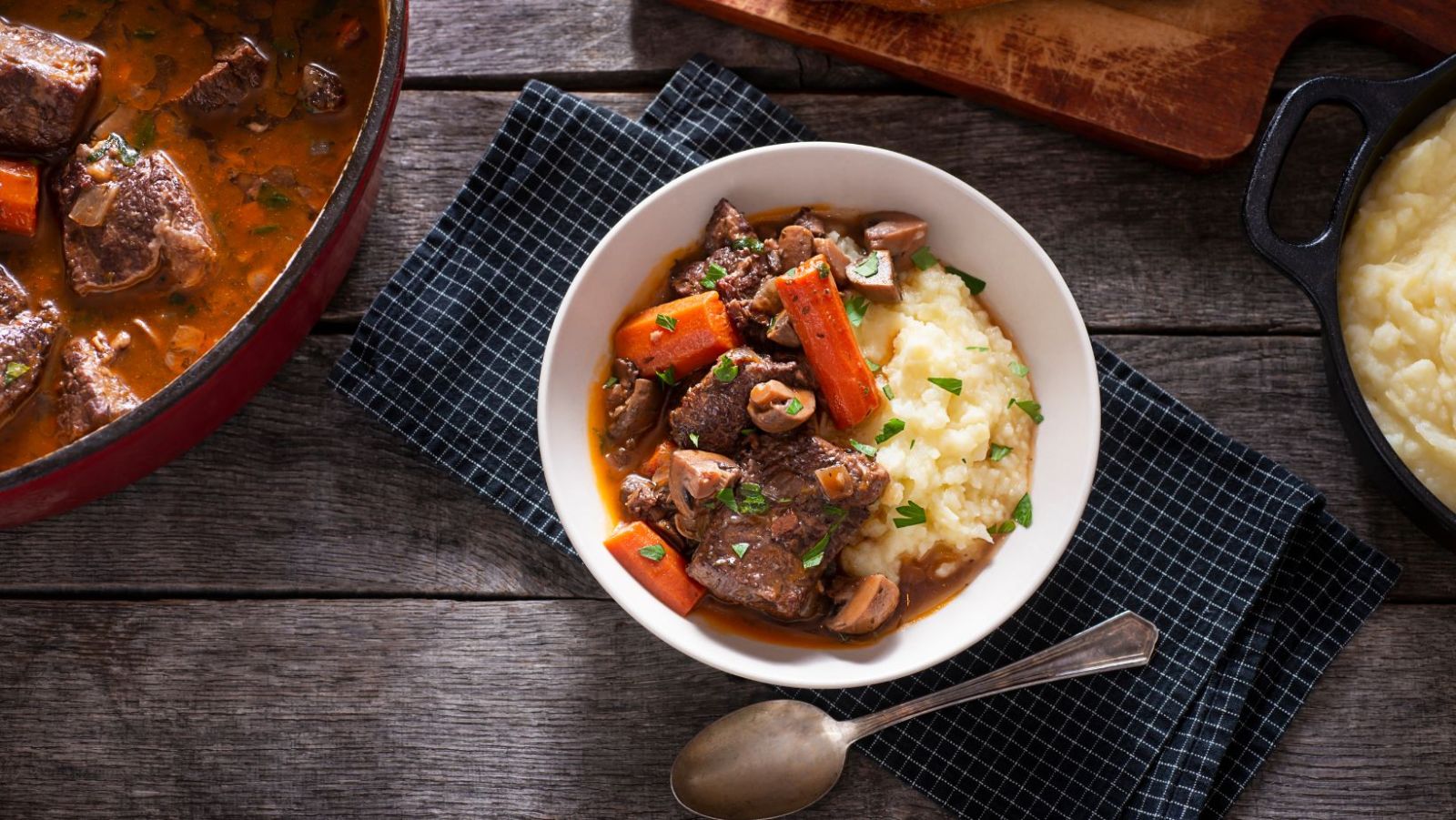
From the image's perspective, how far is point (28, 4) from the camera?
11.2 ft

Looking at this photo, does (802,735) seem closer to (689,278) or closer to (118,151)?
(689,278)

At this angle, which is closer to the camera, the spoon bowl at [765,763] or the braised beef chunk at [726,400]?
the braised beef chunk at [726,400]

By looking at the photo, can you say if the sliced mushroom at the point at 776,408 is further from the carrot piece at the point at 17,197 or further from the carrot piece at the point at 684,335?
the carrot piece at the point at 17,197

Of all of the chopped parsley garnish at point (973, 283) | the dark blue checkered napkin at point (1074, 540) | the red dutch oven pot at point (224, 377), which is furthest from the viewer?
the dark blue checkered napkin at point (1074, 540)

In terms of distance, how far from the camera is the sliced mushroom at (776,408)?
3100mm

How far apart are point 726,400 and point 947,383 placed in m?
0.64

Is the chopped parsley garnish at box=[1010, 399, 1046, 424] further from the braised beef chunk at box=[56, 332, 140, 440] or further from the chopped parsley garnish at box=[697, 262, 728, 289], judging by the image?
the braised beef chunk at box=[56, 332, 140, 440]

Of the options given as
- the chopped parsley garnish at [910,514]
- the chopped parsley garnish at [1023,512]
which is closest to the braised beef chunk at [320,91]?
the chopped parsley garnish at [910,514]

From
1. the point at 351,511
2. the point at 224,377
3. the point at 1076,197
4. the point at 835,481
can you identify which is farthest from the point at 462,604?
the point at 1076,197

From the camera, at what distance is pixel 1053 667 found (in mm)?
3439

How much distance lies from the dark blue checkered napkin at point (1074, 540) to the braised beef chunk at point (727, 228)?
46cm

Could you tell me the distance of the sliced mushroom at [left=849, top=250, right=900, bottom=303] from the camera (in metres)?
3.24

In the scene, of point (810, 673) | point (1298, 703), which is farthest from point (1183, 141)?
point (810, 673)

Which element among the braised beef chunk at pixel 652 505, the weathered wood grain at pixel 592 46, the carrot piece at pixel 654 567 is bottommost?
the carrot piece at pixel 654 567
